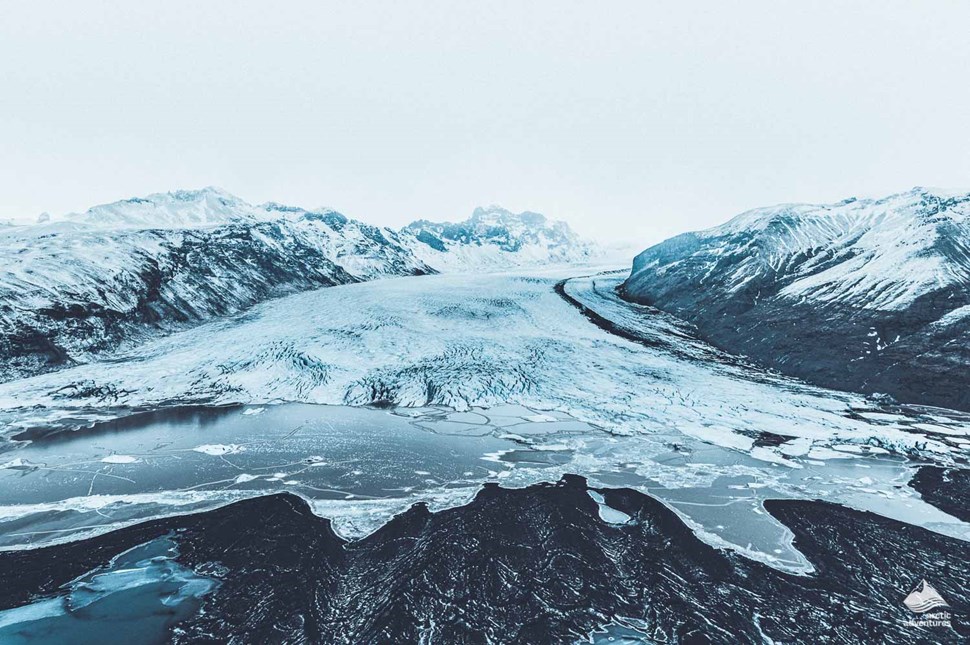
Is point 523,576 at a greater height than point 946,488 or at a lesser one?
lesser

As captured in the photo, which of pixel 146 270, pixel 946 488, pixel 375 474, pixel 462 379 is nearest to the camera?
pixel 946 488

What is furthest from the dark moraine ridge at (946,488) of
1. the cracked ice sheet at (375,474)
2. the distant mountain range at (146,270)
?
the distant mountain range at (146,270)

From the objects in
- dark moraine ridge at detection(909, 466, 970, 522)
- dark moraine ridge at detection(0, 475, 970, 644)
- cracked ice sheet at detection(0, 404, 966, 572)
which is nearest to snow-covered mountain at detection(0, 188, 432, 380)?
cracked ice sheet at detection(0, 404, 966, 572)

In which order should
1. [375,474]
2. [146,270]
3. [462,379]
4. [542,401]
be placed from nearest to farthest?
1. [375,474]
2. [542,401]
3. [462,379]
4. [146,270]

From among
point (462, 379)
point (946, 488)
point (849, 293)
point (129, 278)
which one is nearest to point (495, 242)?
point (129, 278)

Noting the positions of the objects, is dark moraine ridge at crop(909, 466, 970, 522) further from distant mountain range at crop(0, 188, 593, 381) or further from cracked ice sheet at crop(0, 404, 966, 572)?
distant mountain range at crop(0, 188, 593, 381)

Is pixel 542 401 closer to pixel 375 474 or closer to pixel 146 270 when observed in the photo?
pixel 375 474
